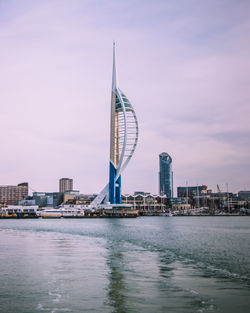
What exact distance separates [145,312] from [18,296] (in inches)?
193

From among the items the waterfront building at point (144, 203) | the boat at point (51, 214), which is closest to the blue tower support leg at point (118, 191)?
the boat at point (51, 214)

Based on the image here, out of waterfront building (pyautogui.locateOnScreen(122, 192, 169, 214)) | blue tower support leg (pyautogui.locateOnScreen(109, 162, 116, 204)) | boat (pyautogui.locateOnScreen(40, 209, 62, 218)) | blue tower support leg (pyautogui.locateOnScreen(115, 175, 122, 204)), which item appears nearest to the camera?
blue tower support leg (pyautogui.locateOnScreen(109, 162, 116, 204))

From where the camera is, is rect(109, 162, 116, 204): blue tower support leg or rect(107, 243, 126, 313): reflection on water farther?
rect(109, 162, 116, 204): blue tower support leg

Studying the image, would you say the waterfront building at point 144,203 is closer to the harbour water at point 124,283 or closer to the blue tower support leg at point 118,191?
the blue tower support leg at point 118,191

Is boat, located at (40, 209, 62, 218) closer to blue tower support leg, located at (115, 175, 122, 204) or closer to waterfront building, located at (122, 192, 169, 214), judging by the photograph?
blue tower support leg, located at (115, 175, 122, 204)

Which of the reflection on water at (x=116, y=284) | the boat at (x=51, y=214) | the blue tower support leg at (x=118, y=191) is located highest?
the blue tower support leg at (x=118, y=191)

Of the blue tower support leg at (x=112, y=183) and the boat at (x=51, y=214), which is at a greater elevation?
the blue tower support leg at (x=112, y=183)

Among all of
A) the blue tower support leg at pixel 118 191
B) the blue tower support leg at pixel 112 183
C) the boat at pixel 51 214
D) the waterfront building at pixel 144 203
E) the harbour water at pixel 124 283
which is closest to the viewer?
the harbour water at pixel 124 283

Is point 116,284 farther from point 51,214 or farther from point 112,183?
point 51,214

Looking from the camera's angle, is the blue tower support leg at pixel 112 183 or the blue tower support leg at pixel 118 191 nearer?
the blue tower support leg at pixel 112 183

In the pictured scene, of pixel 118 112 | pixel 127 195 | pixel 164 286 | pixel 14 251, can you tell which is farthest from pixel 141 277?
pixel 127 195

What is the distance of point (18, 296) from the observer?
13281 mm

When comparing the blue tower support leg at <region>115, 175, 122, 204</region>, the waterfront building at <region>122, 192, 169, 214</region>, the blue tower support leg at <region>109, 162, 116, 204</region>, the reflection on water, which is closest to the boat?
the blue tower support leg at <region>109, 162, 116, 204</region>

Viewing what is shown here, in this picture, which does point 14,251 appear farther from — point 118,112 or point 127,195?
point 127,195
